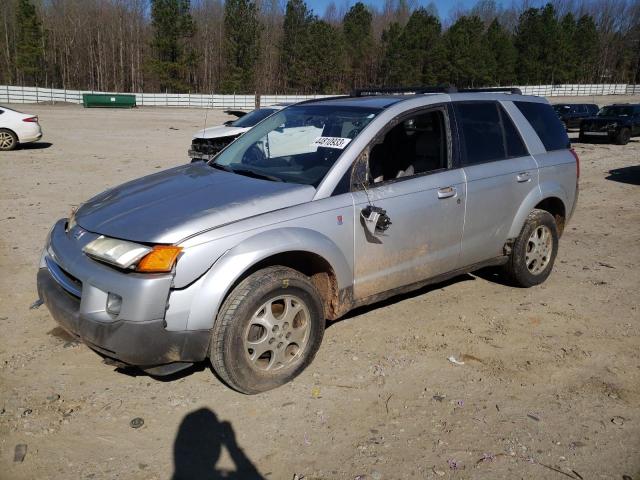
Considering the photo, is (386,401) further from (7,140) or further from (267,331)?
(7,140)

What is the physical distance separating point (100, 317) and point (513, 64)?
84.1 meters

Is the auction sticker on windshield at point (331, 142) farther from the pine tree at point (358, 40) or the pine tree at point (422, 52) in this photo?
the pine tree at point (358, 40)

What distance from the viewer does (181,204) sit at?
11.4ft

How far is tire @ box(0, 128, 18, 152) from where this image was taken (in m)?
15.2

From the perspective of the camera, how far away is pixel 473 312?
484 centimetres

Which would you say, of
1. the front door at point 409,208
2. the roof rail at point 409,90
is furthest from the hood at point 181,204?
the roof rail at point 409,90

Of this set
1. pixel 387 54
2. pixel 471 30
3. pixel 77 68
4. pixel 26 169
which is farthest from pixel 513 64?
pixel 26 169

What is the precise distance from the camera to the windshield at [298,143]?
3914mm

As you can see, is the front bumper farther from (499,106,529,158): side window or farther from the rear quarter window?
the rear quarter window

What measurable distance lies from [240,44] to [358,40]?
2249 centimetres

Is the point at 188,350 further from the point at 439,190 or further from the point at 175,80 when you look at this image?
the point at 175,80

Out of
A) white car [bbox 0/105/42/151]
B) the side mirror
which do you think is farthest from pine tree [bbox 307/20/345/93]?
the side mirror

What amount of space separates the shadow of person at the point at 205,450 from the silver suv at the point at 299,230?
0.32 m

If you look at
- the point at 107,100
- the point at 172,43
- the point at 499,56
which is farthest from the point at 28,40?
the point at 499,56
